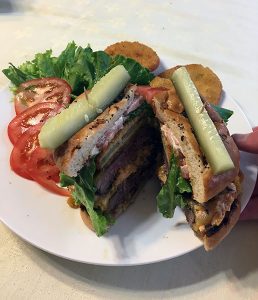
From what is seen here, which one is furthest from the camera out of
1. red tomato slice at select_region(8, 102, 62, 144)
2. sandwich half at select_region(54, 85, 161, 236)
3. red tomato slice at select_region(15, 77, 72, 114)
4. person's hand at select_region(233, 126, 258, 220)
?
red tomato slice at select_region(15, 77, 72, 114)

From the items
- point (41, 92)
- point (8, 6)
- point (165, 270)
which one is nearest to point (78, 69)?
point (41, 92)

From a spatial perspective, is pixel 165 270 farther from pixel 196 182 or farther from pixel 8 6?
pixel 8 6

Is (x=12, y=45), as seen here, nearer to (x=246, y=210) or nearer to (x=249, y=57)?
(x=249, y=57)

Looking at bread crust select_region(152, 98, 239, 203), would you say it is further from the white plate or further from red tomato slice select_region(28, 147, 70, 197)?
red tomato slice select_region(28, 147, 70, 197)

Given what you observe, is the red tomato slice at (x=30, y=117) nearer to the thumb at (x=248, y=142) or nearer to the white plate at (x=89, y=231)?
the white plate at (x=89, y=231)

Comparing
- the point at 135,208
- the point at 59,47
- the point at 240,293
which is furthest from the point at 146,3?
the point at 240,293

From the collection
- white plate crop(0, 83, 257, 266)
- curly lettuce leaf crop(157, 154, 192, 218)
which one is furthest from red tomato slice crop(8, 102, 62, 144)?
curly lettuce leaf crop(157, 154, 192, 218)

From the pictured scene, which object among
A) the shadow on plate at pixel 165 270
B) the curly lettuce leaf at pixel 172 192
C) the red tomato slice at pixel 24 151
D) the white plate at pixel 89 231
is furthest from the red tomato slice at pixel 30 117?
the curly lettuce leaf at pixel 172 192
